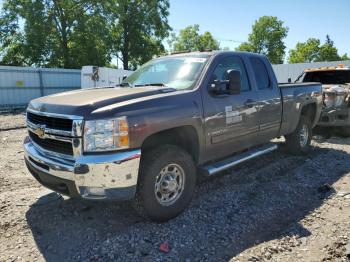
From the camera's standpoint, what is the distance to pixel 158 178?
3.95m

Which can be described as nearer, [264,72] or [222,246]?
[222,246]

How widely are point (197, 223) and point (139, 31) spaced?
120ft

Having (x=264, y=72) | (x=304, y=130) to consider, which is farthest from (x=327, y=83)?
(x=264, y=72)

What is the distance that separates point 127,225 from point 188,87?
181cm

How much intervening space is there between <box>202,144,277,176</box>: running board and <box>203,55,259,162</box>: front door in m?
0.11

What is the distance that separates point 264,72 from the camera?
5.82 m

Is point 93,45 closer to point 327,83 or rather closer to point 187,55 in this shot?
point 327,83

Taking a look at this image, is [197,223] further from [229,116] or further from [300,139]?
[300,139]

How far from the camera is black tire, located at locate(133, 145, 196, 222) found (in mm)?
3762

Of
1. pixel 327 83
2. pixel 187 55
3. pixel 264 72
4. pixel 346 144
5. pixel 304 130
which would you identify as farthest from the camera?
pixel 327 83

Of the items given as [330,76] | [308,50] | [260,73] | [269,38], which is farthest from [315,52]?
[260,73]

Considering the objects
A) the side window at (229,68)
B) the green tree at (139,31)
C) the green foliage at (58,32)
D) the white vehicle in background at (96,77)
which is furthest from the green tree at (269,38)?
the side window at (229,68)

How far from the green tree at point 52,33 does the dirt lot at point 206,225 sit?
27.4 meters

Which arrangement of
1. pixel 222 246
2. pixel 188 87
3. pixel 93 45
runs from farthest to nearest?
pixel 93 45, pixel 188 87, pixel 222 246
